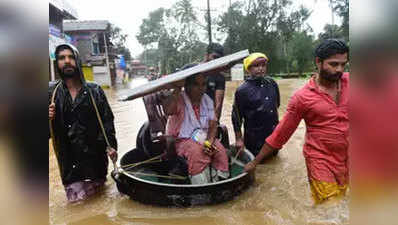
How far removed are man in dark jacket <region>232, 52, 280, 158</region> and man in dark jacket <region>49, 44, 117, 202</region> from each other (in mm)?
1997

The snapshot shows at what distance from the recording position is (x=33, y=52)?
0.82m

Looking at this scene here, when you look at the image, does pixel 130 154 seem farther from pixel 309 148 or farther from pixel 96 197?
pixel 309 148

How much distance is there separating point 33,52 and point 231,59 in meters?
2.94

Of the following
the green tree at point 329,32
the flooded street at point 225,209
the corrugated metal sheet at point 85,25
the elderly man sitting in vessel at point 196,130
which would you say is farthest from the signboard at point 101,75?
the elderly man sitting in vessel at point 196,130

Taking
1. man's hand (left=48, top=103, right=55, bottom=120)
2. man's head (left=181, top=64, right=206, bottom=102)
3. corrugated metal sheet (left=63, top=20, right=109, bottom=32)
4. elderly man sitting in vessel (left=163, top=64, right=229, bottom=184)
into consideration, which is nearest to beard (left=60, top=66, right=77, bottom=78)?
man's hand (left=48, top=103, right=55, bottom=120)

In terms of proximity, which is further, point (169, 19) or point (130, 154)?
point (169, 19)

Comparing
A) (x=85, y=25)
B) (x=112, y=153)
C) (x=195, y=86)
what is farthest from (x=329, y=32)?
(x=112, y=153)

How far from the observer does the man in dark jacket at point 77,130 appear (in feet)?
12.2

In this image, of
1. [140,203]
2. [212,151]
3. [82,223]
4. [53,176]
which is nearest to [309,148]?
[212,151]

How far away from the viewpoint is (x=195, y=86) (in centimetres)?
390

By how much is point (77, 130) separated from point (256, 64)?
271cm

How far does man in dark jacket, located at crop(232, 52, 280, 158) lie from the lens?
15.9ft

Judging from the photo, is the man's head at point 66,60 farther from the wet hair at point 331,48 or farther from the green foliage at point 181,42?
the green foliage at point 181,42

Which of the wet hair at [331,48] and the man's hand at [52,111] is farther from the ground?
the wet hair at [331,48]
